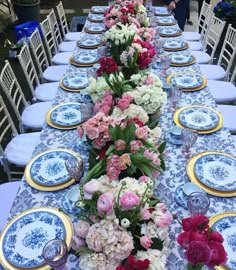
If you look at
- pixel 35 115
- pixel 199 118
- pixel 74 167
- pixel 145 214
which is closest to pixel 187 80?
pixel 199 118

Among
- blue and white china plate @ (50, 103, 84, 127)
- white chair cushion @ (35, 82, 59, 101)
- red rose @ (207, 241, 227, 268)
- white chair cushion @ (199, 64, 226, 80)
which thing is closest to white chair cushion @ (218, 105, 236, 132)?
white chair cushion @ (199, 64, 226, 80)

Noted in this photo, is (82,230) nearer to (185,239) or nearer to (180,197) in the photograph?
(185,239)

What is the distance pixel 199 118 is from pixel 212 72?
4.06 ft

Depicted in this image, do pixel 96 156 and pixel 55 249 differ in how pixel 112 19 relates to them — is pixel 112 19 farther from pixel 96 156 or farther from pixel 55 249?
pixel 55 249

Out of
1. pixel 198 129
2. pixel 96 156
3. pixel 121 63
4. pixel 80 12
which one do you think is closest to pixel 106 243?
pixel 96 156

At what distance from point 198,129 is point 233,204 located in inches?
21.9

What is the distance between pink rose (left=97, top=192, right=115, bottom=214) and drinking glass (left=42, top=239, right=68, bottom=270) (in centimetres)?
20

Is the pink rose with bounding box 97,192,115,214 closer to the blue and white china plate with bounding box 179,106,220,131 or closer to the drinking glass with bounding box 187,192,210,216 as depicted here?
the drinking glass with bounding box 187,192,210,216

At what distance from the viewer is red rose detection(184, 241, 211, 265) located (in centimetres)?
89

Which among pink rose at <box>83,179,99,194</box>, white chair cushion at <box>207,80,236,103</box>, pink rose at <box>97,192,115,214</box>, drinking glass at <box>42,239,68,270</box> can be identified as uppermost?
pink rose at <box>97,192,115,214</box>

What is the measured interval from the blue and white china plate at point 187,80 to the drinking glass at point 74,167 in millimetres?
1118

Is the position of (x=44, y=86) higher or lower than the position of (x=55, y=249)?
lower

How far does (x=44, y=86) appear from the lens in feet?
9.53

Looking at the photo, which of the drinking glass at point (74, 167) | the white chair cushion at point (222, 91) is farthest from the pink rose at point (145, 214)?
the white chair cushion at point (222, 91)
